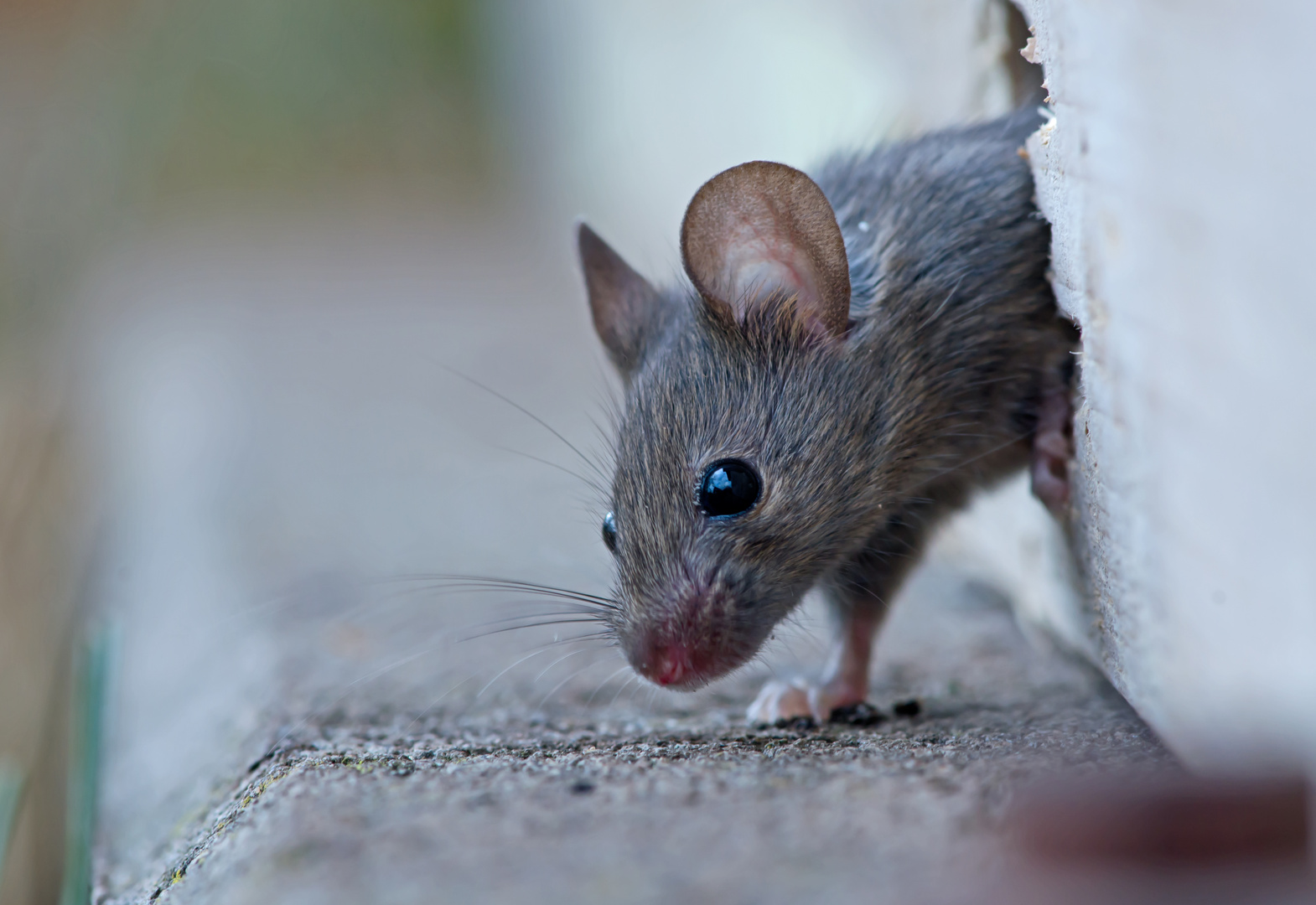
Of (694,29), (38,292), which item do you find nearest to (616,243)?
(694,29)

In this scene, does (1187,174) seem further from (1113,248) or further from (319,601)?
(319,601)

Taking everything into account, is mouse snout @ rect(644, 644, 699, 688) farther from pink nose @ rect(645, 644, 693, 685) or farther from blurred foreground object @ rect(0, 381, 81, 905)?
blurred foreground object @ rect(0, 381, 81, 905)

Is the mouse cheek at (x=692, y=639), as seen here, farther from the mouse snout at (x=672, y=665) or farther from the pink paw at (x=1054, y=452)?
the pink paw at (x=1054, y=452)

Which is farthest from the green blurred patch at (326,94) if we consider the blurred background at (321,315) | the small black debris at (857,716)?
the small black debris at (857,716)

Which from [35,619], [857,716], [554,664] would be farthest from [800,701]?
[35,619]

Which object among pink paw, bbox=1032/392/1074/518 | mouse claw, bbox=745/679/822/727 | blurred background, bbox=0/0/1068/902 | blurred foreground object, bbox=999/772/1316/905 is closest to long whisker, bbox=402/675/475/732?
blurred background, bbox=0/0/1068/902

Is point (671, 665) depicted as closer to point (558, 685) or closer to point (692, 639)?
point (692, 639)
